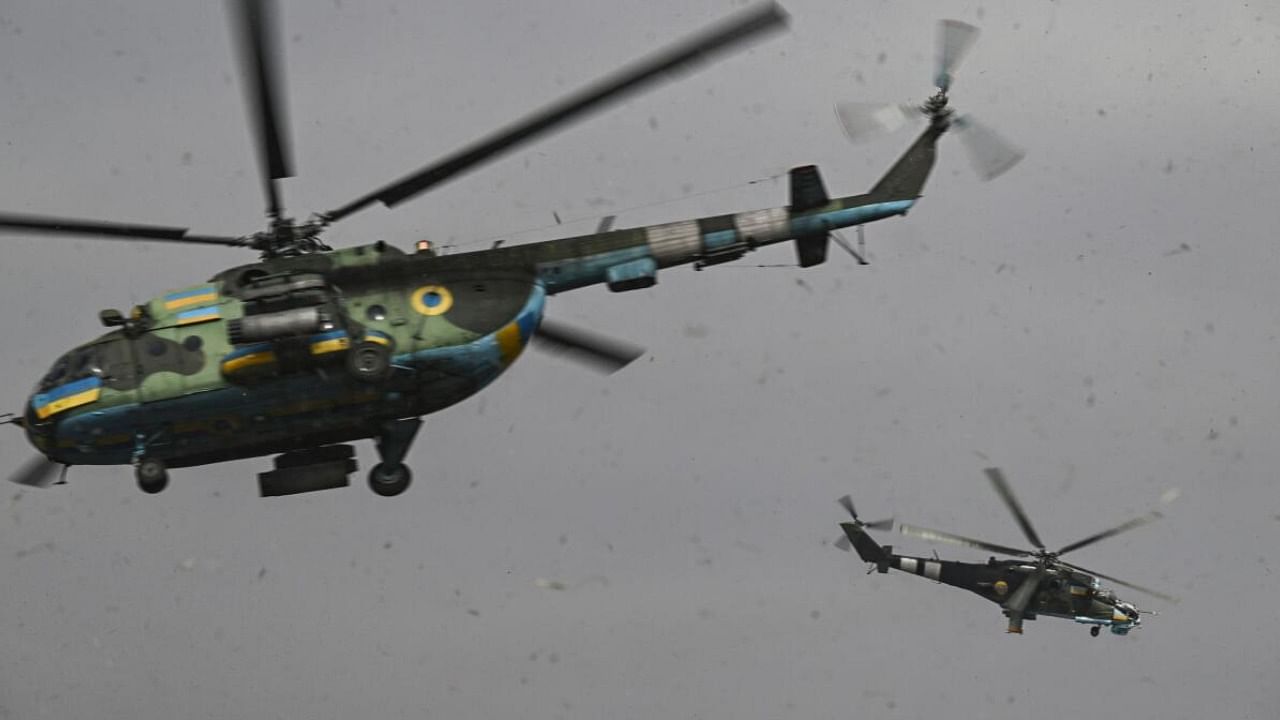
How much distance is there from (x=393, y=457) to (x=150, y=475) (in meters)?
3.86

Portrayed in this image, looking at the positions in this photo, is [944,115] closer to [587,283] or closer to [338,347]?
[587,283]

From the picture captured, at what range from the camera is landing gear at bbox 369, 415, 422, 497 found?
31.7 meters

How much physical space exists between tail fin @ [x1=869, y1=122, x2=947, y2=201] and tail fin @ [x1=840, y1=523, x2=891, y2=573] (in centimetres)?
2768

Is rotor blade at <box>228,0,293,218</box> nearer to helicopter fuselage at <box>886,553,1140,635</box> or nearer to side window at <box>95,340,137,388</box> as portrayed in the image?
side window at <box>95,340,137,388</box>

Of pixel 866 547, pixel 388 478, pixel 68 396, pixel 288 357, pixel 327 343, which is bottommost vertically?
pixel 866 547

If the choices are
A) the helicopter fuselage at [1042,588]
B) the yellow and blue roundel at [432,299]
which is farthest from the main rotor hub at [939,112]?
the helicopter fuselage at [1042,588]

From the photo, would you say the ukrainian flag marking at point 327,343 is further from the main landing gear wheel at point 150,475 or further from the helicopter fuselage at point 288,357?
the main landing gear wheel at point 150,475

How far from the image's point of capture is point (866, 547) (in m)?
63.3

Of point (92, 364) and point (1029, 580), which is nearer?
point (92, 364)

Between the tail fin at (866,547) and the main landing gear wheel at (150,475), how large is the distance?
34.5 meters

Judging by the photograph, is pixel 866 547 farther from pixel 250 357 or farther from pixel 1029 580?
pixel 250 357

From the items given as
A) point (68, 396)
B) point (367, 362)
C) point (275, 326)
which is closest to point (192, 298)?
point (275, 326)

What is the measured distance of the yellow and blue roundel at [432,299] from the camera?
102 feet

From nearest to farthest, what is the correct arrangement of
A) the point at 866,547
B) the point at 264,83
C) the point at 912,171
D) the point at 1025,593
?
the point at 264,83 → the point at 912,171 → the point at 1025,593 → the point at 866,547
